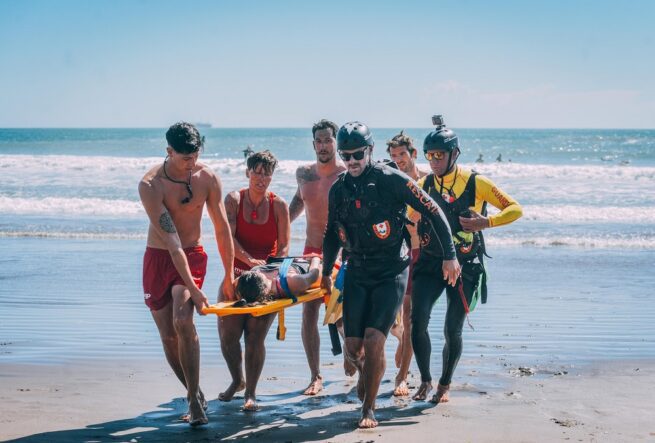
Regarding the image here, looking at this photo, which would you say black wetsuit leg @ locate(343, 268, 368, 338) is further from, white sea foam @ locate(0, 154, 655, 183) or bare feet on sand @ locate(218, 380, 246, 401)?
white sea foam @ locate(0, 154, 655, 183)

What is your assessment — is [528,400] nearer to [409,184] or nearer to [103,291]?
[409,184]

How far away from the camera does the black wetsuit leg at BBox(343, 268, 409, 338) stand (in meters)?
5.82

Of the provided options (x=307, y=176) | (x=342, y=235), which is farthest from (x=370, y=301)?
(x=307, y=176)

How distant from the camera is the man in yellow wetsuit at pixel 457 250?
653 centimetres

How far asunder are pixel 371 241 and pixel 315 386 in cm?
164

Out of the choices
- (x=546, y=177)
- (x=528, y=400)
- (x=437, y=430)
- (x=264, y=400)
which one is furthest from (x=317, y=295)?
(x=546, y=177)

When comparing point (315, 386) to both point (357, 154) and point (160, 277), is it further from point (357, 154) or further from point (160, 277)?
point (357, 154)

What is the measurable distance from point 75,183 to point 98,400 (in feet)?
83.6

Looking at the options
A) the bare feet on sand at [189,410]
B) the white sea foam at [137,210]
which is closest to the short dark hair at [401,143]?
the bare feet on sand at [189,410]

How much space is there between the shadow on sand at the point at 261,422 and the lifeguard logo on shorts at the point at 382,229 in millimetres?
1326

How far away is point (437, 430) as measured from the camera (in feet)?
18.9

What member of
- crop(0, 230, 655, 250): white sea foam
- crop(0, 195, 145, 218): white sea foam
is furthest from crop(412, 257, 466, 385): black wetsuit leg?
crop(0, 195, 145, 218): white sea foam

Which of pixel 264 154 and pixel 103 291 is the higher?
pixel 264 154

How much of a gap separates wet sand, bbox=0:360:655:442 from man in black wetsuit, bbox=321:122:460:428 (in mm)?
550
